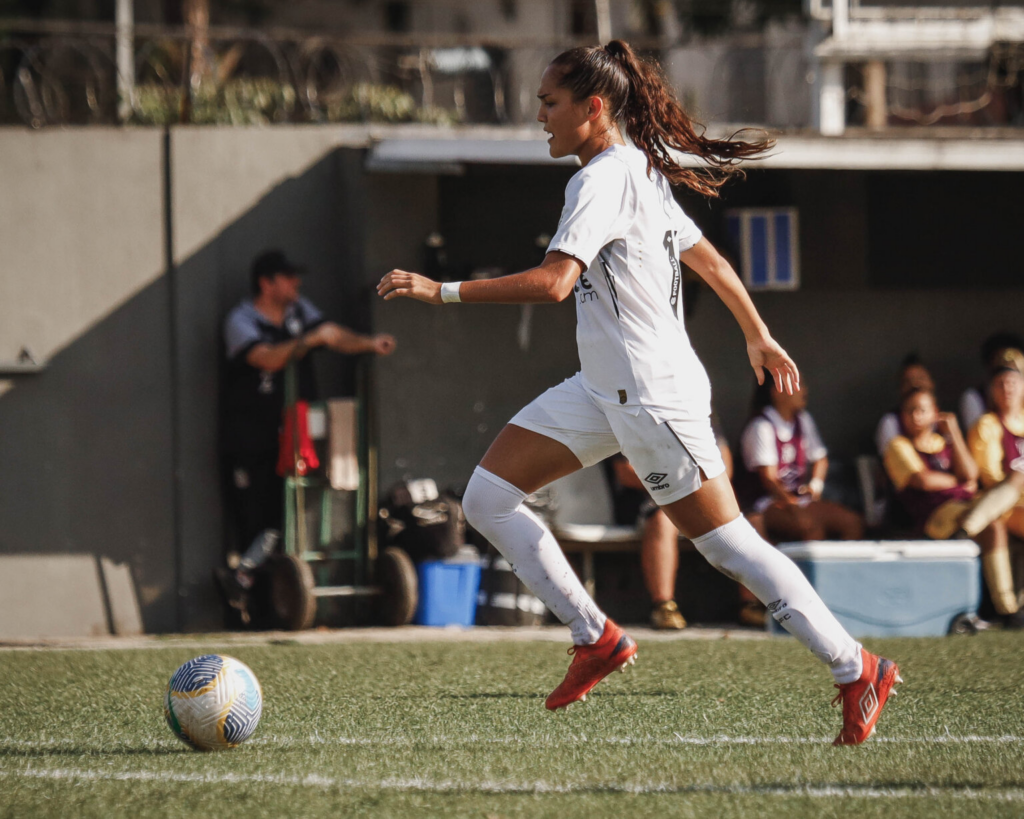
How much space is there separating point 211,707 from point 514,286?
5.22 feet

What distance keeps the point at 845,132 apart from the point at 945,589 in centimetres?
332

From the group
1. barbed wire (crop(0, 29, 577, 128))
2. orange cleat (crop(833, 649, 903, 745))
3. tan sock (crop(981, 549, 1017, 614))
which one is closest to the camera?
orange cleat (crop(833, 649, 903, 745))

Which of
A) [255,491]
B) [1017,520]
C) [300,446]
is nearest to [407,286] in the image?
[300,446]

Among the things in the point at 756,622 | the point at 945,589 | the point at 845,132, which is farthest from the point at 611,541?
the point at 845,132

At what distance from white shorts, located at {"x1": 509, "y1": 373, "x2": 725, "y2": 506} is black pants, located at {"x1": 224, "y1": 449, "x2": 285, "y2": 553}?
509 centimetres

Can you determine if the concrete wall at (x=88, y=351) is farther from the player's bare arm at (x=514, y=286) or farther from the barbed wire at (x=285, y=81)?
the player's bare arm at (x=514, y=286)

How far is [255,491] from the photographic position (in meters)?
9.38

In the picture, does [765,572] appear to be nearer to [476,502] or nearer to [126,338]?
[476,502]

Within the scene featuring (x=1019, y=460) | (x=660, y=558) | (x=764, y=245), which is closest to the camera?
(x=660, y=558)

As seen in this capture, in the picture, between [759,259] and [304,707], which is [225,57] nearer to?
[759,259]

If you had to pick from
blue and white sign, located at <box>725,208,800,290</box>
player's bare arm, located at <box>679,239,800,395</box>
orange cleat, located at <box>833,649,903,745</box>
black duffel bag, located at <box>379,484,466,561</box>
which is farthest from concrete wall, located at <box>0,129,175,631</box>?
orange cleat, located at <box>833,649,903,745</box>

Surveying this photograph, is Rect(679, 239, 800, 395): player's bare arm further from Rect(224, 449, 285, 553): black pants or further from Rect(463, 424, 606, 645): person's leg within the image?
Rect(224, 449, 285, 553): black pants

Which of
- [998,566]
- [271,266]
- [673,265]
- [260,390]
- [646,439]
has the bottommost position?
[998,566]

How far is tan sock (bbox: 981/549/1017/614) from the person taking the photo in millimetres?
8625
